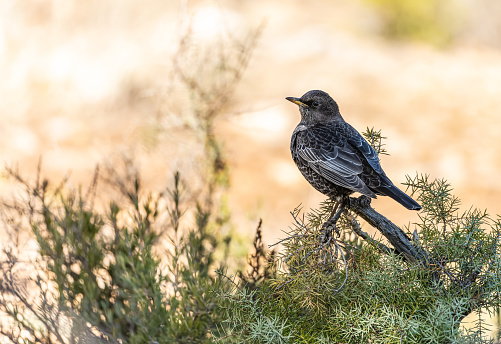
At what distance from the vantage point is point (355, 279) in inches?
76.4

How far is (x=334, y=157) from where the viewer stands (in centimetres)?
283

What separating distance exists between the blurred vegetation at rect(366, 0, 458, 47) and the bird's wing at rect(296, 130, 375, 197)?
375 inches

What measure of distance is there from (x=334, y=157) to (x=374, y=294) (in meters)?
1.06


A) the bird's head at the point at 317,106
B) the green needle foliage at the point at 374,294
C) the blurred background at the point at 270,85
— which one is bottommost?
the green needle foliage at the point at 374,294

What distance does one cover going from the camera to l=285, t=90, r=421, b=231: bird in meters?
2.60

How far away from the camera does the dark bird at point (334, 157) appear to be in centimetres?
261

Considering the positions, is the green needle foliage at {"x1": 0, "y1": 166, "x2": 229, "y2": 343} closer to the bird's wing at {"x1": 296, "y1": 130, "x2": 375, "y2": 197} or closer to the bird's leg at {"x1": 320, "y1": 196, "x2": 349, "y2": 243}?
the bird's leg at {"x1": 320, "y1": 196, "x2": 349, "y2": 243}

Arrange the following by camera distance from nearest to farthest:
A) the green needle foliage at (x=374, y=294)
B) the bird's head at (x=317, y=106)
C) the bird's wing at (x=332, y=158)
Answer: the green needle foliage at (x=374, y=294) → the bird's wing at (x=332, y=158) → the bird's head at (x=317, y=106)

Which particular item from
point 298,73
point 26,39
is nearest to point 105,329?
point 26,39

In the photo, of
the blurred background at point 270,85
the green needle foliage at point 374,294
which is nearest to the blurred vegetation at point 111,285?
the green needle foliage at point 374,294

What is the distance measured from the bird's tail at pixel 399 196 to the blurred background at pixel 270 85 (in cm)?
282

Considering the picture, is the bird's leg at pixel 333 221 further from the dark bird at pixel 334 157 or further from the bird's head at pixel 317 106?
the bird's head at pixel 317 106

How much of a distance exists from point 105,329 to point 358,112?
754 centimetres

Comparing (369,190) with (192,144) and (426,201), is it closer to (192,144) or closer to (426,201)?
(426,201)
